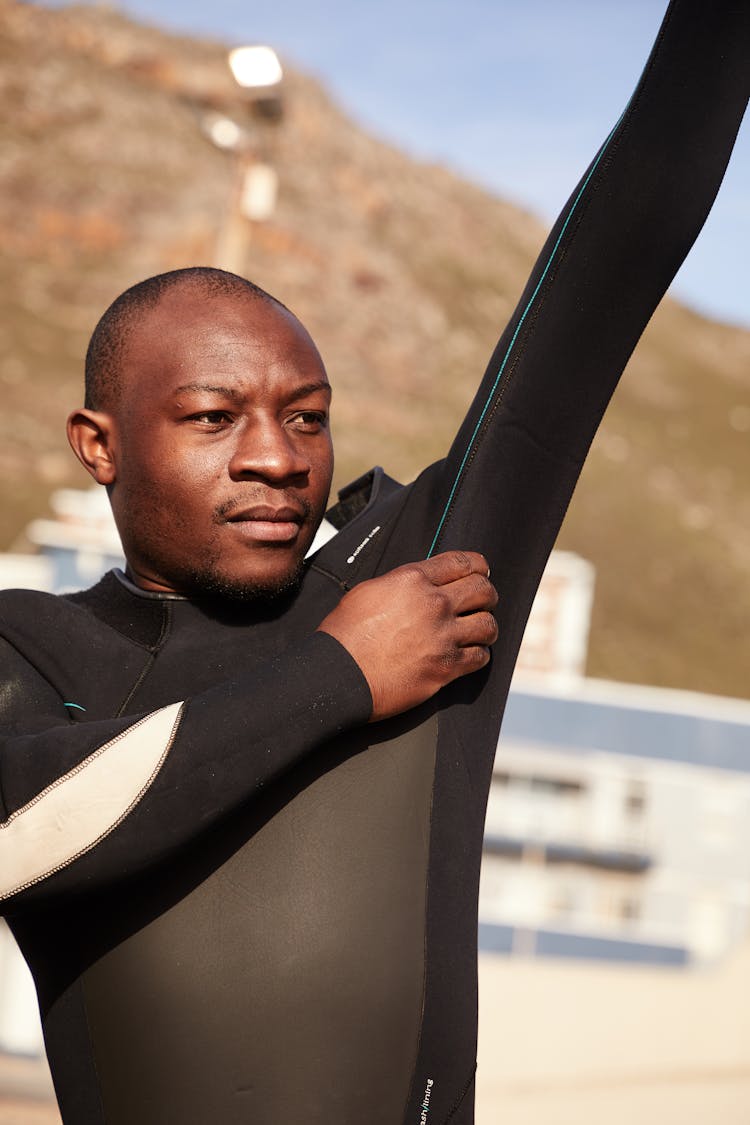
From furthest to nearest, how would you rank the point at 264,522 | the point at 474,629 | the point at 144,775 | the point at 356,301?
the point at 356,301 → the point at 264,522 → the point at 474,629 → the point at 144,775

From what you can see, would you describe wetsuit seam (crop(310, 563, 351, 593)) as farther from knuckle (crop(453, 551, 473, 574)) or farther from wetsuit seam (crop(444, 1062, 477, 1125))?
wetsuit seam (crop(444, 1062, 477, 1125))

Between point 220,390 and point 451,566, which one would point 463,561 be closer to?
point 451,566

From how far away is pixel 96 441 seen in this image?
184 centimetres

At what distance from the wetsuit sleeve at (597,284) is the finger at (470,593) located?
88mm

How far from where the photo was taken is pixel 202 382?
1.69m

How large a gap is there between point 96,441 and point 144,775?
573mm

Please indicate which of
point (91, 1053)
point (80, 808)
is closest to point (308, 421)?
point (80, 808)

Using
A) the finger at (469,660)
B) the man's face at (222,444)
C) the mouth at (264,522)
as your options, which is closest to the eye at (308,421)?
the man's face at (222,444)

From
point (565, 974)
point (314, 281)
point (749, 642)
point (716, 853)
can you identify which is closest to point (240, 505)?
point (565, 974)

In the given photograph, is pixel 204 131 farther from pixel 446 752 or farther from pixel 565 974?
pixel 446 752

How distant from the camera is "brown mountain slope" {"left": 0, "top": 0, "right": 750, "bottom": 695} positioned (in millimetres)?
64812

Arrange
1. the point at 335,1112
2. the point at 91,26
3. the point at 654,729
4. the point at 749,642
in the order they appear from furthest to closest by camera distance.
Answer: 1. the point at 91,26
2. the point at 749,642
3. the point at 654,729
4. the point at 335,1112

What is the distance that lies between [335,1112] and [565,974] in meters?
9.55

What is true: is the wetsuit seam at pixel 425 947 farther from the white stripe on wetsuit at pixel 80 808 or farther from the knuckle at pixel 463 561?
the white stripe on wetsuit at pixel 80 808
